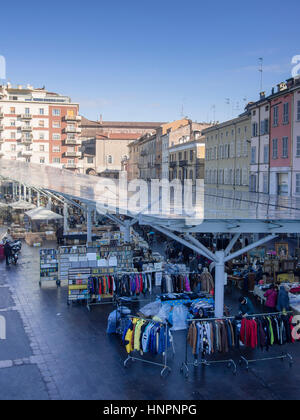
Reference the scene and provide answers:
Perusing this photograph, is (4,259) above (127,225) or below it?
below

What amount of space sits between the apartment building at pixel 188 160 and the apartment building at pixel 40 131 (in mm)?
18914

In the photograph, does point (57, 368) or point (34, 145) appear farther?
point (34, 145)

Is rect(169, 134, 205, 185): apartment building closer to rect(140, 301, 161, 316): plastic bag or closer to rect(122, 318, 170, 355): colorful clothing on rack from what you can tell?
rect(140, 301, 161, 316): plastic bag

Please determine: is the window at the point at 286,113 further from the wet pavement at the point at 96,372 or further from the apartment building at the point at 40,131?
the apartment building at the point at 40,131

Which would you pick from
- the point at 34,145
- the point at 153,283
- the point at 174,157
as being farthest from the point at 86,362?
the point at 34,145

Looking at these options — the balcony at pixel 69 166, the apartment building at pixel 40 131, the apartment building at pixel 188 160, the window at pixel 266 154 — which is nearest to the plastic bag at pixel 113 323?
the window at pixel 266 154

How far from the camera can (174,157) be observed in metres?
50.4

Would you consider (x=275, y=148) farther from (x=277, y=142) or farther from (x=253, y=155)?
(x=253, y=155)

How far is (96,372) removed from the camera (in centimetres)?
919

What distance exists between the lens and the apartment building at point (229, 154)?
1221 inches

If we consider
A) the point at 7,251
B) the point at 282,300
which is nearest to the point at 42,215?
the point at 7,251

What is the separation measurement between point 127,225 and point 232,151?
17.2 m

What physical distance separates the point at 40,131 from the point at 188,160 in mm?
27503

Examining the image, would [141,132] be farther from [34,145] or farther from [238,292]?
[238,292]
